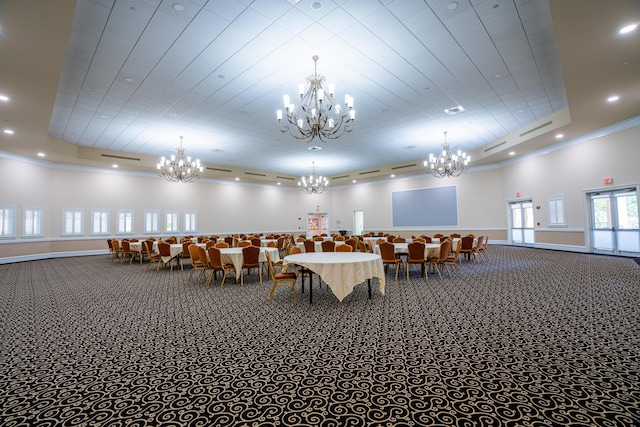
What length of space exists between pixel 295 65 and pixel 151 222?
12094 mm

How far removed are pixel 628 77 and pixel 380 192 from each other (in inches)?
510

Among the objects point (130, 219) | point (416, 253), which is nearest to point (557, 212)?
point (416, 253)

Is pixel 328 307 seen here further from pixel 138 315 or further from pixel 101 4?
pixel 101 4

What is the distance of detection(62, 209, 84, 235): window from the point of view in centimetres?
1244

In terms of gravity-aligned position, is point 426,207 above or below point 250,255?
above

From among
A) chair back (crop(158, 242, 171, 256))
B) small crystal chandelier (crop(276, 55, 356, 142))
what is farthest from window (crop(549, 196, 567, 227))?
chair back (crop(158, 242, 171, 256))

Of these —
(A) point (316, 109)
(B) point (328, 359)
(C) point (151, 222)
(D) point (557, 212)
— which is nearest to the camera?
(B) point (328, 359)

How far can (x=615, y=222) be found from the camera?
A: 9.42 meters

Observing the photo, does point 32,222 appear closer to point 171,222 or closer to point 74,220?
point 74,220

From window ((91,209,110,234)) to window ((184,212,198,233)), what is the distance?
11.1ft

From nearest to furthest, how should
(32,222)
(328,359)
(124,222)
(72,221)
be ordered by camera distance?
1. (328,359)
2. (32,222)
3. (72,221)
4. (124,222)

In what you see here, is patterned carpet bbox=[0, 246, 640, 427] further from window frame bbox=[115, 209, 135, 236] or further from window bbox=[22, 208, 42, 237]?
window frame bbox=[115, 209, 135, 236]

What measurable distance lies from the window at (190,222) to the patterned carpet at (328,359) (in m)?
10.5

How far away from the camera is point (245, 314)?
4312 millimetres
